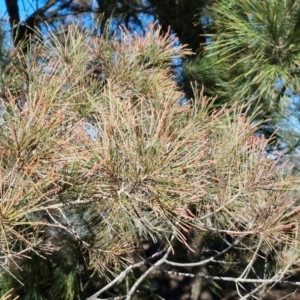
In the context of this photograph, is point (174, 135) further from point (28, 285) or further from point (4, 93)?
point (28, 285)

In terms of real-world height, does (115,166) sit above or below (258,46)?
below

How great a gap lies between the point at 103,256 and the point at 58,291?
49 cm

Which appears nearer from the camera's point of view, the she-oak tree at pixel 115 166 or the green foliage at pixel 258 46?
the she-oak tree at pixel 115 166

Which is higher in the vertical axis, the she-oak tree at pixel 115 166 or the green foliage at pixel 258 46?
the green foliage at pixel 258 46

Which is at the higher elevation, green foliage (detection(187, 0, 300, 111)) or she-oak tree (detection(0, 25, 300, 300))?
green foliage (detection(187, 0, 300, 111))

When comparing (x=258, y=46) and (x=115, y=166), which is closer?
(x=115, y=166)

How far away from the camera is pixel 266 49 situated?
4.20 ft

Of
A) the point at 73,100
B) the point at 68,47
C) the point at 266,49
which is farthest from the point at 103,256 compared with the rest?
the point at 266,49

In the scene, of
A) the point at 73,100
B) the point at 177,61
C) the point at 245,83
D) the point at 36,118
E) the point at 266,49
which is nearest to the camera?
the point at 36,118

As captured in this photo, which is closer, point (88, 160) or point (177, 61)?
point (88, 160)

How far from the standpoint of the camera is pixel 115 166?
79cm

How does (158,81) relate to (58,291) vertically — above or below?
above

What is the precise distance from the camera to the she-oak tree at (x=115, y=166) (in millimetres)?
739

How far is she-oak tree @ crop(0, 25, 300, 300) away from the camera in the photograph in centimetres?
74
